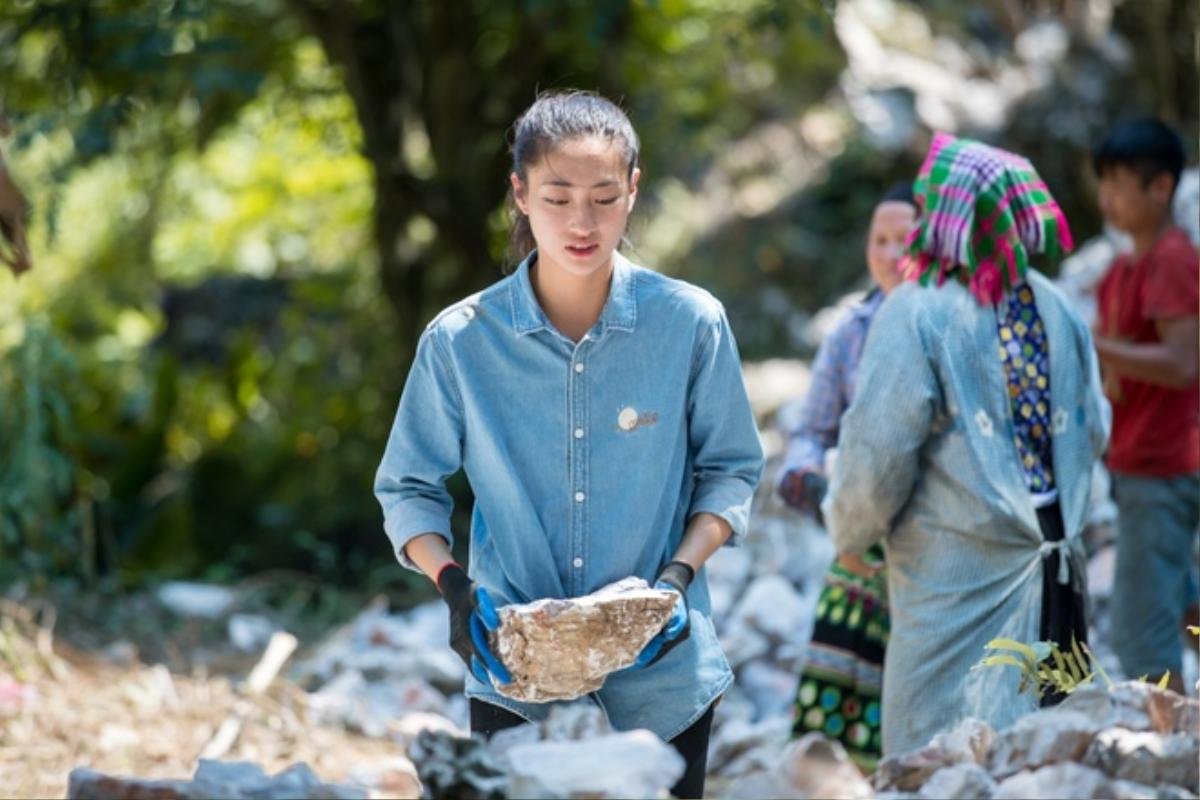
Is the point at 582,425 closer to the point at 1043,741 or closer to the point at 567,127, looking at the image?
the point at 567,127

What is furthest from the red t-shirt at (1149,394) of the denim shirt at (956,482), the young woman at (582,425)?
the young woman at (582,425)

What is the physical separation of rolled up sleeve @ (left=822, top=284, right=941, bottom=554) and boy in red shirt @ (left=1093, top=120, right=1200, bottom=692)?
132 cm

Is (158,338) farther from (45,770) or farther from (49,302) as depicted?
(45,770)

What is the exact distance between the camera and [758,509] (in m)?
8.07

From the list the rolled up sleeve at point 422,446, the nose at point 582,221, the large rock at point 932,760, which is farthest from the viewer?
the rolled up sleeve at point 422,446

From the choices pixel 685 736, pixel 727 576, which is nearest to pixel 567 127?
pixel 685 736

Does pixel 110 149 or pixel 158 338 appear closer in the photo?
pixel 110 149

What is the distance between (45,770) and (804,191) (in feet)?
26.5

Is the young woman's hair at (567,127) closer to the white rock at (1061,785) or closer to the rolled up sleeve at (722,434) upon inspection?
the rolled up sleeve at (722,434)

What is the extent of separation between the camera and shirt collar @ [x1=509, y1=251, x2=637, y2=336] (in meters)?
3.39

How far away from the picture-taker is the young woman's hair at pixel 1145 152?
5.33 metres

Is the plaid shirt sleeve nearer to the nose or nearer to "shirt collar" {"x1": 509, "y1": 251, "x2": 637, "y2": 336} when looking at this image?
"shirt collar" {"x1": 509, "y1": 251, "x2": 637, "y2": 336}

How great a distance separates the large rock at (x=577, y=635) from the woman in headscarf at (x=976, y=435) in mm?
1061

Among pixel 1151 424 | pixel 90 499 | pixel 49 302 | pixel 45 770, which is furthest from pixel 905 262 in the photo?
pixel 49 302
